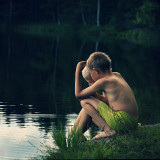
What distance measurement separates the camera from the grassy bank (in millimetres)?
5094

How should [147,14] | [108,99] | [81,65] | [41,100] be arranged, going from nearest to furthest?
[108,99] < [81,65] < [41,100] < [147,14]

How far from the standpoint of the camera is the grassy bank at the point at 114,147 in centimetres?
509

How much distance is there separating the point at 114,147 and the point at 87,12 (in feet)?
214

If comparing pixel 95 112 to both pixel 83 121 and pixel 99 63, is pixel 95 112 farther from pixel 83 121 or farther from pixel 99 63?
pixel 99 63

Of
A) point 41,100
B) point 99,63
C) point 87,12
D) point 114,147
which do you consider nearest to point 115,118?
point 114,147

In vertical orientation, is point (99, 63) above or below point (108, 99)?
above

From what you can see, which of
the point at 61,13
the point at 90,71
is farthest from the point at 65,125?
the point at 61,13

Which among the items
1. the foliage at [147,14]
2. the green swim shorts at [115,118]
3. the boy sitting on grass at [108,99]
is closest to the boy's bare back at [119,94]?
the boy sitting on grass at [108,99]

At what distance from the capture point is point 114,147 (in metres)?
5.45

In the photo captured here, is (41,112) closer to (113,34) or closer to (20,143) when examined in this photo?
(20,143)

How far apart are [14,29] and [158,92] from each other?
50903 millimetres

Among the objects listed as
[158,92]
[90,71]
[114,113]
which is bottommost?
[158,92]

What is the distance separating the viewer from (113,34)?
5250 centimetres

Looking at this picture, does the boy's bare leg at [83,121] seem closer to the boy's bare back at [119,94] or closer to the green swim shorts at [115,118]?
the green swim shorts at [115,118]
